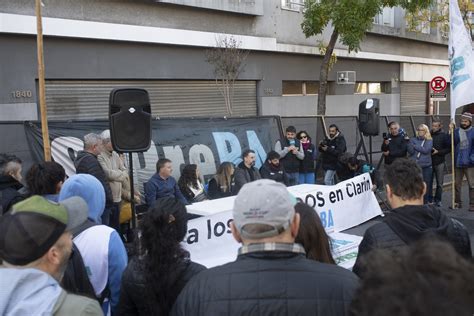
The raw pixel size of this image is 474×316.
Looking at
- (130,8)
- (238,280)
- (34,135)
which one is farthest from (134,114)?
(130,8)

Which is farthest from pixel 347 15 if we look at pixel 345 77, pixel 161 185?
pixel 161 185

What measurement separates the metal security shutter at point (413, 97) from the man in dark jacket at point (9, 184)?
24.0 metres

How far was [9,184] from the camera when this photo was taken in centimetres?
526

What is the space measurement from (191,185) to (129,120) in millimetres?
2187

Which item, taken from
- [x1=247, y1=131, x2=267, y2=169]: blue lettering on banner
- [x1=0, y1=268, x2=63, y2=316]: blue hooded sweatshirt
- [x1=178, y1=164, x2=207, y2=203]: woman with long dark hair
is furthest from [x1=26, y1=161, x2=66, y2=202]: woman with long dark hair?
[x1=247, y1=131, x2=267, y2=169]: blue lettering on banner

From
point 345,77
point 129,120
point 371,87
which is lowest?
point 129,120

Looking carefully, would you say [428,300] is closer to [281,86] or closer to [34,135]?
[34,135]

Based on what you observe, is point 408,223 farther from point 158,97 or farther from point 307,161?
point 158,97

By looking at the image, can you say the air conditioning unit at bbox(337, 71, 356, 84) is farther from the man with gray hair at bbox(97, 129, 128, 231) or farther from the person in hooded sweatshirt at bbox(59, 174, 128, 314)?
the person in hooded sweatshirt at bbox(59, 174, 128, 314)

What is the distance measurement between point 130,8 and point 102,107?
286cm

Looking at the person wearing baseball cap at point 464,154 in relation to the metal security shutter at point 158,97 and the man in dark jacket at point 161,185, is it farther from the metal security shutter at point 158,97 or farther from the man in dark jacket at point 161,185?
the metal security shutter at point 158,97

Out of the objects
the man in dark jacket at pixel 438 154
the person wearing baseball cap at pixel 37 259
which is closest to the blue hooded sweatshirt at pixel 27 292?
the person wearing baseball cap at pixel 37 259

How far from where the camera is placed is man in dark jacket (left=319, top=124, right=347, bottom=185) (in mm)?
11242

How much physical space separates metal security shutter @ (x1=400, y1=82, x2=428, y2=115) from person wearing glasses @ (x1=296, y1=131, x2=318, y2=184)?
17.1 meters
